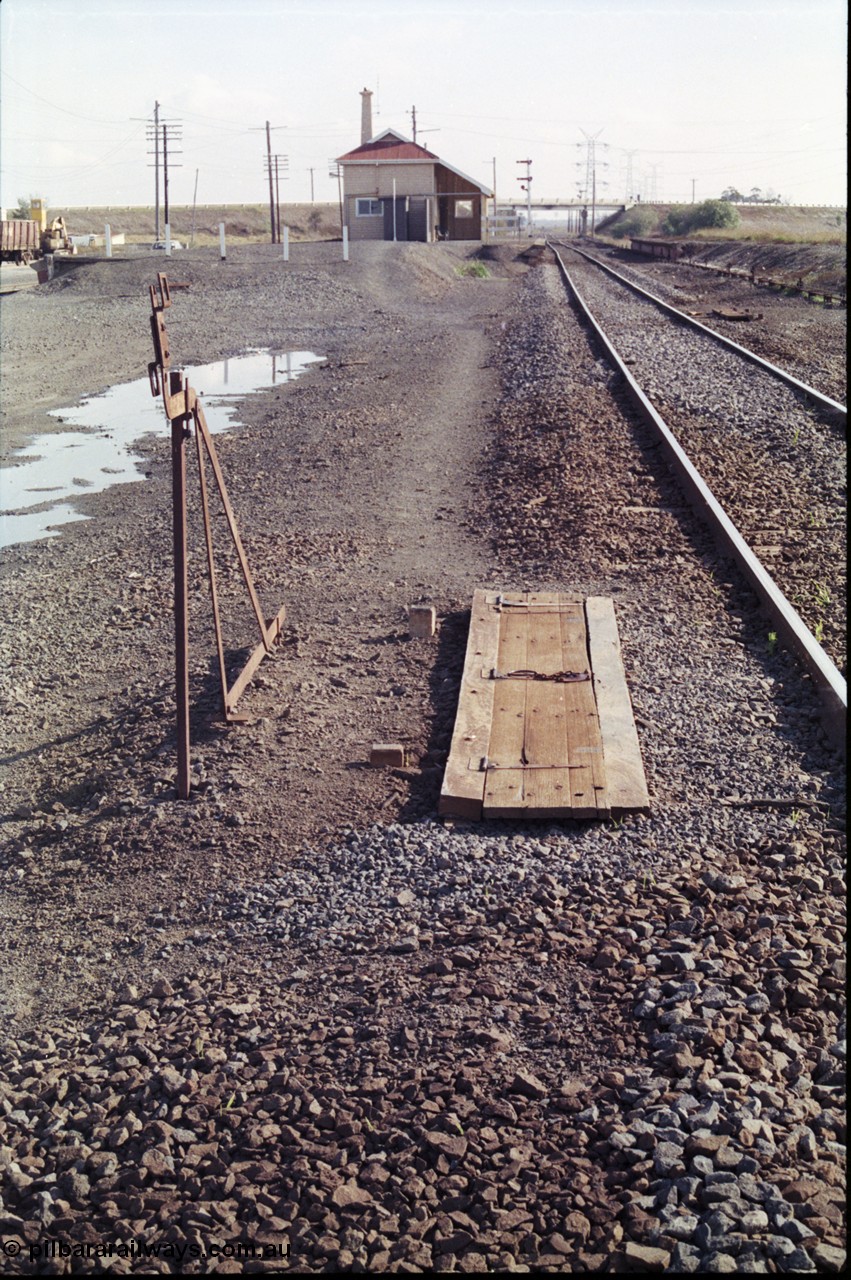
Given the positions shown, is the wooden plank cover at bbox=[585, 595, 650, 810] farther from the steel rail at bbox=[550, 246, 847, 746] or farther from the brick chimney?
the brick chimney

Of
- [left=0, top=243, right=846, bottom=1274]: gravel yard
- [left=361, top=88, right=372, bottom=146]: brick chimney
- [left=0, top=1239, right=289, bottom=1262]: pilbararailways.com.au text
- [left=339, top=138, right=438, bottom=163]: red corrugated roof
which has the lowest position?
[left=0, top=1239, right=289, bottom=1262]: pilbararailways.com.au text

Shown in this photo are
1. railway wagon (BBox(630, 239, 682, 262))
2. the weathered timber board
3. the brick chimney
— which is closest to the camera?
the weathered timber board

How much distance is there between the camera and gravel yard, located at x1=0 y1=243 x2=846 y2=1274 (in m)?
2.86

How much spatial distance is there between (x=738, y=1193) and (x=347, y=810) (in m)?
2.56

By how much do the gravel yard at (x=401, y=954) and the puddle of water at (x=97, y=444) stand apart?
2749 millimetres

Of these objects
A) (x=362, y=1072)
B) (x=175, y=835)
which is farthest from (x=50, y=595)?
(x=362, y=1072)

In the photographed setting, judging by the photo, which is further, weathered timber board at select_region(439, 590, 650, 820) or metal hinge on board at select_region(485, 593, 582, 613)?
metal hinge on board at select_region(485, 593, 582, 613)

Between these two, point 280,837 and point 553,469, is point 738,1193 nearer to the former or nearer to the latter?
point 280,837

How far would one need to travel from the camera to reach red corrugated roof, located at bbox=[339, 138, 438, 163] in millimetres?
61125

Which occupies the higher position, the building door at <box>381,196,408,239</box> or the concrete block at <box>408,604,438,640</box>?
the building door at <box>381,196,408,239</box>

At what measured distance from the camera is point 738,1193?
277cm

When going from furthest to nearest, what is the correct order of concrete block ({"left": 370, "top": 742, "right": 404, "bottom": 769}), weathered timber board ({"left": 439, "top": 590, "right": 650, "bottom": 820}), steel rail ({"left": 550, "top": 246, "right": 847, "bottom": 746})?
steel rail ({"left": 550, "top": 246, "right": 847, "bottom": 746}) → concrete block ({"left": 370, "top": 742, "right": 404, "bottom": 769}) → weathered timber board ({"left": 439, "top": 590, "right": 650, "bottom": 820})

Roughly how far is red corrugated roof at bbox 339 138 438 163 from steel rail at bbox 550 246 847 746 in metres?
52.6

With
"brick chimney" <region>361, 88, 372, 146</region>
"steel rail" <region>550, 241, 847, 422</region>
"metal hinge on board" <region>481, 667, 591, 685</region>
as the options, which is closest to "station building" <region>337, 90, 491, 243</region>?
"brick chimney" <region>361, 88, 372, 146</region>
